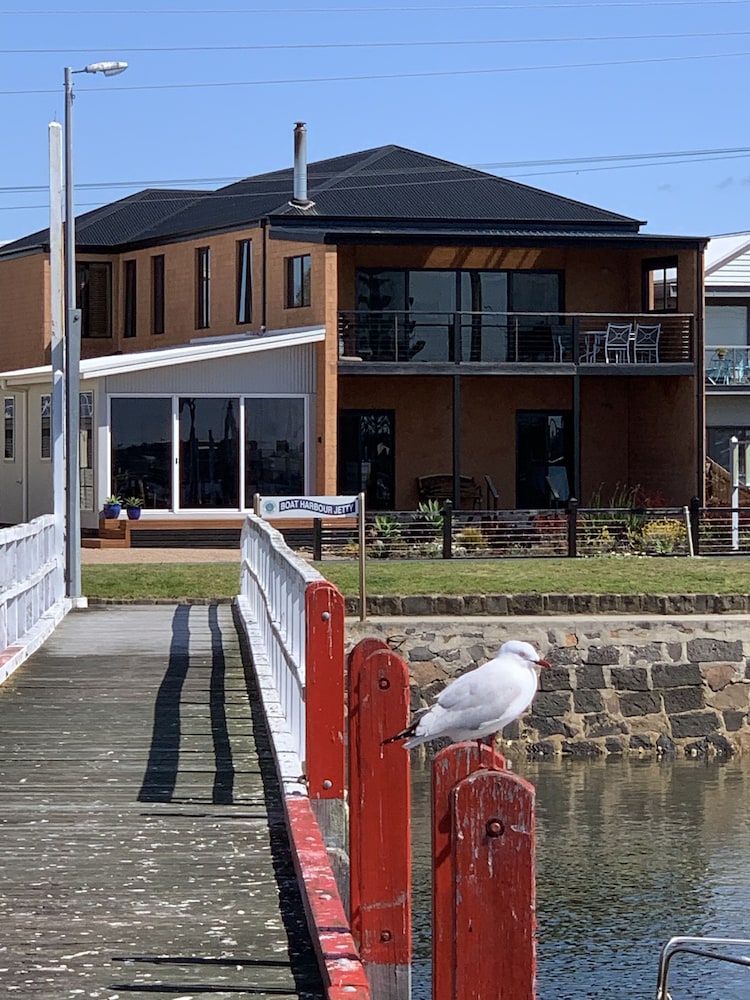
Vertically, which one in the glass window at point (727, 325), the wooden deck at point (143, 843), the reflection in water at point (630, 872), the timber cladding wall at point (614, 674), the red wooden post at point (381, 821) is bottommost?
the reflection in water at point (630, 872)

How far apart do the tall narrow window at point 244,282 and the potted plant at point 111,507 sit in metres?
6.04

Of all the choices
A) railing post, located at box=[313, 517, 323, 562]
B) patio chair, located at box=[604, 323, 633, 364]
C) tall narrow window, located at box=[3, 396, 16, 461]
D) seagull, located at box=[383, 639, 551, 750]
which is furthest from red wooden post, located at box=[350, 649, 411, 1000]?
tall narrow window, located at box=[3, 396, 16, 461]

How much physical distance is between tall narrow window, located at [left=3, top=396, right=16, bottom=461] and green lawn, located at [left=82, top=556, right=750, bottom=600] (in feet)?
37.7

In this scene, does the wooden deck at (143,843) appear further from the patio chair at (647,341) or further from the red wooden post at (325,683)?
the patio chair at (647,341)

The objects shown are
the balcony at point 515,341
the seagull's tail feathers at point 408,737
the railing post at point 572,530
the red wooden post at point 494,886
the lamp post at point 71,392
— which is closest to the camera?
the red wooden post at point 494,886

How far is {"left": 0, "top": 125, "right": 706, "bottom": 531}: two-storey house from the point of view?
33031 millimetres

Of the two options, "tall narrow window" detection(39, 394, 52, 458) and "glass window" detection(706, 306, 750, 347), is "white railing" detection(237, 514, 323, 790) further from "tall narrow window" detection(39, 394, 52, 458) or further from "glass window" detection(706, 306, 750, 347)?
"glass window" detection(706, 306, 750, 347)

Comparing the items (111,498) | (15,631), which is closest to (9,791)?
(15,631)

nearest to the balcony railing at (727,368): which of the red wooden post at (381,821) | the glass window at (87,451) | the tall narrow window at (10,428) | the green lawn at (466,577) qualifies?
the green lawn at (466,577)

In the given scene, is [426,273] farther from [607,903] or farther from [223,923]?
[223,923]

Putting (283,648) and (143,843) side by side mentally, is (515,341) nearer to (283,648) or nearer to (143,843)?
(283,648)

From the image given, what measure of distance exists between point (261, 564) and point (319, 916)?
9.50 metres

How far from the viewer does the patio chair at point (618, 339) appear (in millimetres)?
35031

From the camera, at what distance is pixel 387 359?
113 ft
